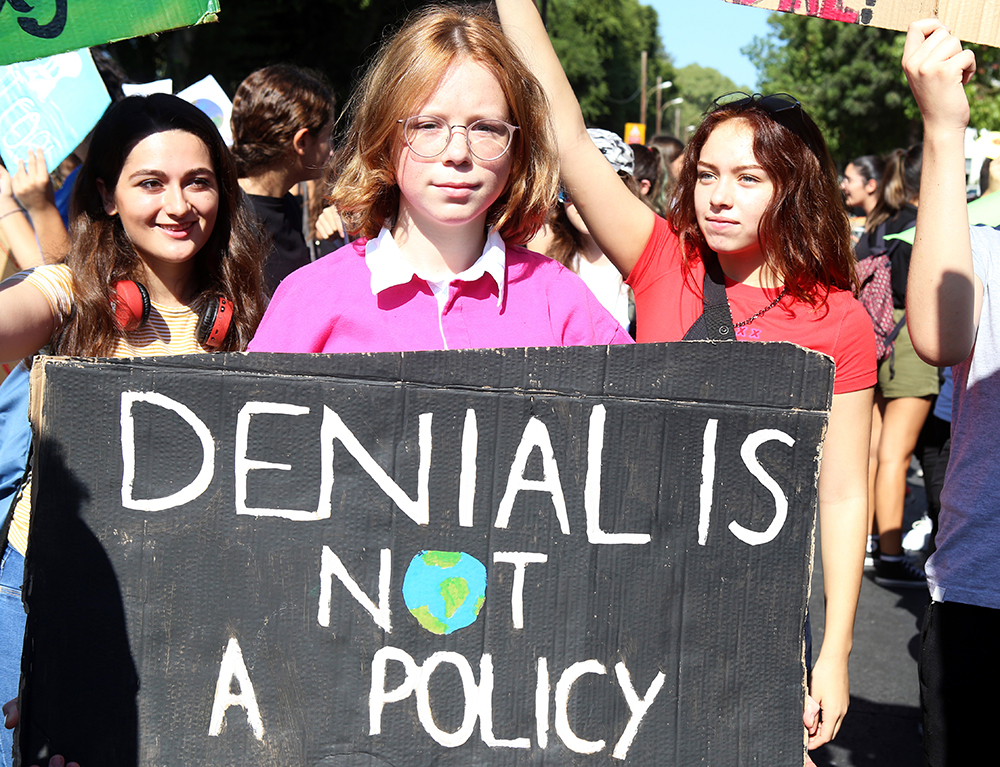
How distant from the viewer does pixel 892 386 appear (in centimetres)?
487

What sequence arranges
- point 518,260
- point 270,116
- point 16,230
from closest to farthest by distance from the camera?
point 518,260, point 16,230, point 270,116

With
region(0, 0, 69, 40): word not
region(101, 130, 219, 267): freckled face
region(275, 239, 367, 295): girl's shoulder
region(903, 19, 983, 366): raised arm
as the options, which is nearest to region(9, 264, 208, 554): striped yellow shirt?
region(101, 130, 219, 267): freckled face

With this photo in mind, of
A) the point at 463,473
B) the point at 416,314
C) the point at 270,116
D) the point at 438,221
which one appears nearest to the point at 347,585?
the point at 463,473

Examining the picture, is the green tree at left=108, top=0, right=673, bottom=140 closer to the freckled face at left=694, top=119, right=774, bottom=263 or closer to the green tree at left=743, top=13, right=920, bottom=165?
the freckled face at left=694, top=119, right=774, bottom=263

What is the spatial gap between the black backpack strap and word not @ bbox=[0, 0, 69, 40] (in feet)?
4.39

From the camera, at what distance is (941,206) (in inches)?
62.9

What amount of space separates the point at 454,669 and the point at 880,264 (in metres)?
4.17

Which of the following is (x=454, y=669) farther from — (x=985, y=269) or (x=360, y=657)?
(x=985, y=269)

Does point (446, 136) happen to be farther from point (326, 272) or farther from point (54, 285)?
point (54, 285)

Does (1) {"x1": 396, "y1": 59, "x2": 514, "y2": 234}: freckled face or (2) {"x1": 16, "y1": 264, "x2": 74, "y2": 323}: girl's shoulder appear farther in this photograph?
(2) {"x1": 16, "y1": 264, "x2": 74, "y2": 323}: girl's shoulder

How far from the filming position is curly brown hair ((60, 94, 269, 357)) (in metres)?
1.82

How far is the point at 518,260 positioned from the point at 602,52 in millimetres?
48932

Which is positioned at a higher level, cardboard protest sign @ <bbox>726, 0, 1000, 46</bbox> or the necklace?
cardboard protest sign @ <bbox>726, 0, 1000, 46</bbox>

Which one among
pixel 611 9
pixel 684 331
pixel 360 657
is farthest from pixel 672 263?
pixel 611 9
